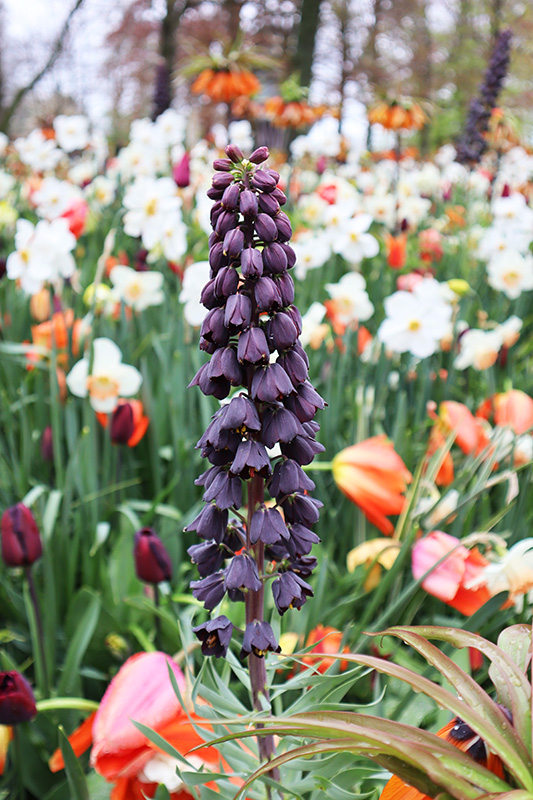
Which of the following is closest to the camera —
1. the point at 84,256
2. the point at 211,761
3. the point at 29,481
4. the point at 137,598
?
the point at 211,761

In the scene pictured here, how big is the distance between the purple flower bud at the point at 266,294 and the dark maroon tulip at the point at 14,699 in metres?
0.72

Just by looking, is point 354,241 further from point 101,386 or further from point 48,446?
point 48,446

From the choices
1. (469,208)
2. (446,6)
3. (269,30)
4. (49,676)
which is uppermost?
(446,6)

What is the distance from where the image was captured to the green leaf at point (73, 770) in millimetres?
909

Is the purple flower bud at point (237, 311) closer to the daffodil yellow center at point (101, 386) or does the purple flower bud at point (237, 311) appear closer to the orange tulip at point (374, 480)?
the orange tulip at point (374, 480)

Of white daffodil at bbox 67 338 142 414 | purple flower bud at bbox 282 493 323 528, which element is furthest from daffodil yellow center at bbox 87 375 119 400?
purple flower bud at bbox 282 493 323 528

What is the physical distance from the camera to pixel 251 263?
686 millimetres

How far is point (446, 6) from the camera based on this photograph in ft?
69.1

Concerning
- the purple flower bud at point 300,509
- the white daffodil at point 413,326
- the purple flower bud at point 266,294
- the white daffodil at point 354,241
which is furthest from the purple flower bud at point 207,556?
the white daffodil at point 354,241

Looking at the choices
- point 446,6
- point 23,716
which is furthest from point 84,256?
point 446,6

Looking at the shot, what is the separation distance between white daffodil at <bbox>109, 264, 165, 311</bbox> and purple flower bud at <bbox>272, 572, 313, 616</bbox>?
1784mm

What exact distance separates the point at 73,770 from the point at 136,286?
6.06ft

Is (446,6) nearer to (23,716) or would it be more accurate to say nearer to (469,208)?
(469,208)

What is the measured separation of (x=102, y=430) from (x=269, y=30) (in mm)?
18860
